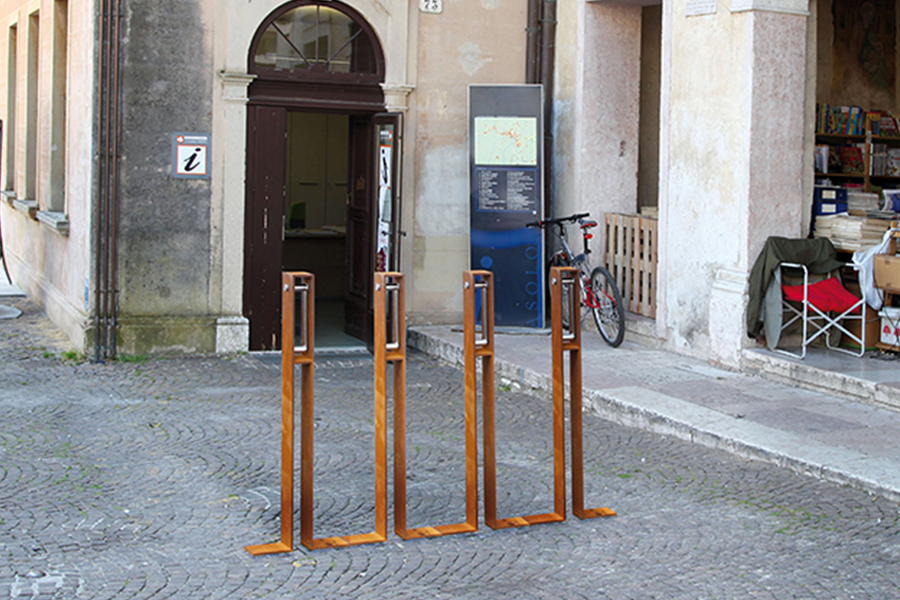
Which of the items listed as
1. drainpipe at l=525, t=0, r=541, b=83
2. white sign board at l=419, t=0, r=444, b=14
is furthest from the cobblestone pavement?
white sign board at l=419, t=0, r=444, b=14

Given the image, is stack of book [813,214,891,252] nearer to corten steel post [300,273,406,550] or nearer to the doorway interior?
corten steel post [300,273,406,550]

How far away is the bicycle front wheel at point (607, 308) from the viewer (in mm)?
10000

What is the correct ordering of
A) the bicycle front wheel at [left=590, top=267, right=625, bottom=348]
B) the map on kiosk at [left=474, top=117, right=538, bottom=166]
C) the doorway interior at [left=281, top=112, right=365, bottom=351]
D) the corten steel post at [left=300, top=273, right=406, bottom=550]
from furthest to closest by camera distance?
the doorway interior at [left=281, top=112, right=365, bottom=351] → the map on kiosk at [left=474, top=117, right=538, bottom=166] → the bicycle front wheel at [left=590, top=267, right=625, bottom=348] → the corten steel post at [left=300, top=273, right=406, bottom=550]

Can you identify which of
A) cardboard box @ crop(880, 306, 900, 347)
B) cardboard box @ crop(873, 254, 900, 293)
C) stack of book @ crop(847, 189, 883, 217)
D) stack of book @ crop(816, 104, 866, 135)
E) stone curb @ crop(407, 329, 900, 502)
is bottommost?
stone curb @ crop(407, 329, 900, 502)

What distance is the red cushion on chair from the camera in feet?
28.3

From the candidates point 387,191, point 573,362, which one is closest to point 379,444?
point 573,362

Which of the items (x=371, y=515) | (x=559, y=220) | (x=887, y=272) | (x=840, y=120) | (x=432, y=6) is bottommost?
(x=371, y=515)

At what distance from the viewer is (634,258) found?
35.2ft

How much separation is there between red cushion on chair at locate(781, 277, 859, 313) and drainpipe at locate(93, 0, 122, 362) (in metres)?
5.74

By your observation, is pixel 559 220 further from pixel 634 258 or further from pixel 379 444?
pixel 379 444

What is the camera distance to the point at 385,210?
10648 mm

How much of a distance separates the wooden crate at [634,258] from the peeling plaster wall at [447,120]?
4.80ft

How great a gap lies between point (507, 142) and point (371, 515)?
583 centimetres

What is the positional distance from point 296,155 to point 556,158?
5.83 metres
